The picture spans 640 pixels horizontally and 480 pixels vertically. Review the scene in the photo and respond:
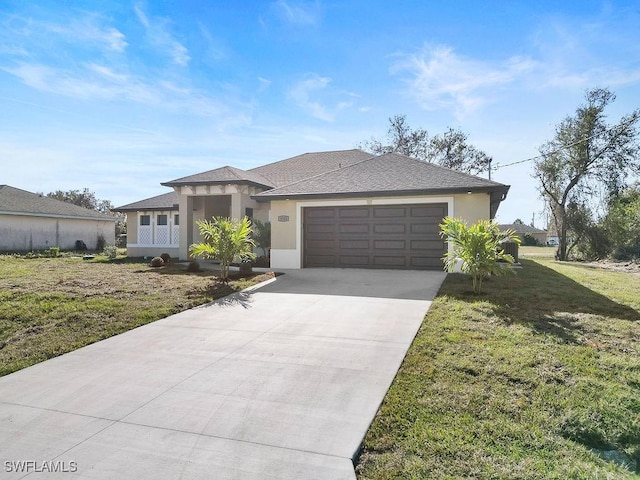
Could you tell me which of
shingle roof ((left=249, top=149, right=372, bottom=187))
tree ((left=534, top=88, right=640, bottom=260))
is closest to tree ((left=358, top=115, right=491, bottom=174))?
tree ((left=534, top=88, right=640, bottom=260))

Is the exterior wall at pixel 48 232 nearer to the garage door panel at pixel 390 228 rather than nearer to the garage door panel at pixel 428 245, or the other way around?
the garage door panel at pixel 390 228

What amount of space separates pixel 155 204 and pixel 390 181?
12877 mm

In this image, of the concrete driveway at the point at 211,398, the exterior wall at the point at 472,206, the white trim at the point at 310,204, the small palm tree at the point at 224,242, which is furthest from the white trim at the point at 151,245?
the exterior wall at the point at 472,206

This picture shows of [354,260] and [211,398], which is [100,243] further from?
[211,398]

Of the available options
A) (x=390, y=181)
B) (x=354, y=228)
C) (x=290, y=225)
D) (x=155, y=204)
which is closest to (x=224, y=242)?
(x=290, y=225)

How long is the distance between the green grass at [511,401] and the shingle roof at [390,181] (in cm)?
572

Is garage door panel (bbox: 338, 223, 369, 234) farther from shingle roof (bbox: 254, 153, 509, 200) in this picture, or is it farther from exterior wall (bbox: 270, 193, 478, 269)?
shingle roof (bbox: 254, 153, 509, 200)

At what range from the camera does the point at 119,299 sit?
8.27 meters

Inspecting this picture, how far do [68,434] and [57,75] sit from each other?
10.9 metres

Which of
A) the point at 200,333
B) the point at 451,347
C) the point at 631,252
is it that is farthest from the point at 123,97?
the point at 631,252

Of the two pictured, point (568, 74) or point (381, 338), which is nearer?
point (381, 338)

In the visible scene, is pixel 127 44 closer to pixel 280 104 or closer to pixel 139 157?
pixel 280 104

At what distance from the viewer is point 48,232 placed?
2470 centimetres

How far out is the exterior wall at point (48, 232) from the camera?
73.6 ft
